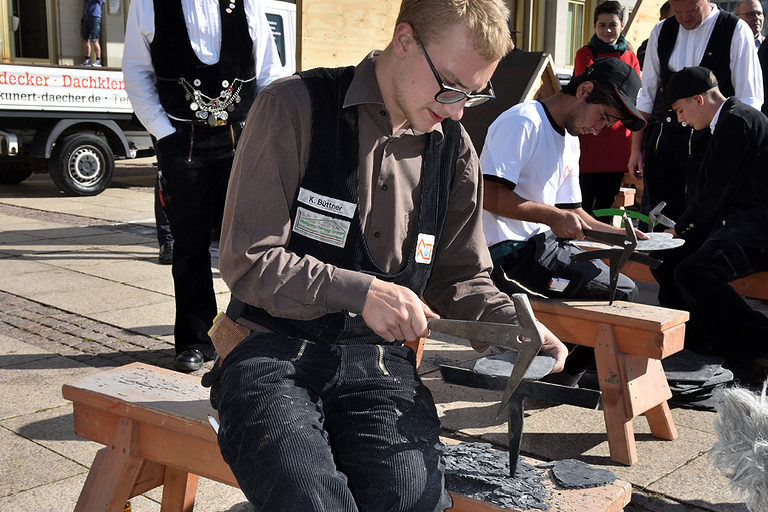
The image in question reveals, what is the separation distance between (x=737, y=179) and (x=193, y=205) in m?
2.76

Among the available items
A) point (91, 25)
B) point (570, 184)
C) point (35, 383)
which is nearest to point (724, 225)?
point (570, 184)

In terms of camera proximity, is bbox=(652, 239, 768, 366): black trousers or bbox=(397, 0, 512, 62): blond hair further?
bbox=(652, 239, 768, 366): black trousers

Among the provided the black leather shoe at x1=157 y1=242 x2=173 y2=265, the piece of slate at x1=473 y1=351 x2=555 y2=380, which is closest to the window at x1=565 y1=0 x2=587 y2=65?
the black leather shoe at x1=157 y1=242 x2=173 y2=265

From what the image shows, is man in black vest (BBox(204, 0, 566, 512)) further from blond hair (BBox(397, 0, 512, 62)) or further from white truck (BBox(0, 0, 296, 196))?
white truck (BBox(0, 0, 296, 196))

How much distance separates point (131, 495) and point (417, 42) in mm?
1521

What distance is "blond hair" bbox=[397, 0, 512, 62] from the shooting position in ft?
7.02

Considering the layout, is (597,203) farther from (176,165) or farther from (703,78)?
(176,165)

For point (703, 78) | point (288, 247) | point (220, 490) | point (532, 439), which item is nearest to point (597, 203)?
point (703, 78)

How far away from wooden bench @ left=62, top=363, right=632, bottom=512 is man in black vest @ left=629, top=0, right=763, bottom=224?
3.74 metres

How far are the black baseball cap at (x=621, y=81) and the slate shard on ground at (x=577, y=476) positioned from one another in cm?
207

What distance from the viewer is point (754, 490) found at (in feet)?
7.13

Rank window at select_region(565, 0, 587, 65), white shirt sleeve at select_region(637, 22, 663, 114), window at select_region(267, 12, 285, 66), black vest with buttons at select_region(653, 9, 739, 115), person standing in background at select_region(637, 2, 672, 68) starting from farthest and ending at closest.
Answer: window at select_region(565, 0, 587, 65) < window at select_region(267, 12, 285, 66) < person standing in background at select_region(637, 2, 672, 68) < white shirt sleeve at select_region(637, 22, 663, 114) < black vest with buttons at select_region(653, 9, 739, 115)

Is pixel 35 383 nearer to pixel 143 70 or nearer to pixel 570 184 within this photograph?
pixel 143 70

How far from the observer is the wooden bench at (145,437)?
2.40 metres
